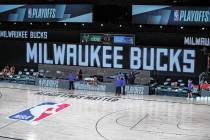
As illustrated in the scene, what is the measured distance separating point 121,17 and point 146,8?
2.09 m

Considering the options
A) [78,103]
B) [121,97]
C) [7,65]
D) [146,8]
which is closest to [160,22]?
[146,8]

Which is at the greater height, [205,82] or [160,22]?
[160,22]

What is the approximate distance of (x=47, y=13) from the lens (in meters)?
34.7

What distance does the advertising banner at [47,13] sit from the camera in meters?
33.2

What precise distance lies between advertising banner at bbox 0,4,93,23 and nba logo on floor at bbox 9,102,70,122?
9.20 m

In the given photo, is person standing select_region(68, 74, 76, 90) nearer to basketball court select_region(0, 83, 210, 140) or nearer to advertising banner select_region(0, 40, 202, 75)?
basketball court select_region(0, 83, 210, 140)

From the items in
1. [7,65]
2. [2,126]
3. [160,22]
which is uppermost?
[160,22]

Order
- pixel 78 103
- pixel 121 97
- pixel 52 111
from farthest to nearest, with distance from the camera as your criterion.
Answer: pixel 121 97
pixel 78 103
pixel 52 111

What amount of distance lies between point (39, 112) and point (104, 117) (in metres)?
3.70

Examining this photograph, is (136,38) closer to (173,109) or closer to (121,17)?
(121,17)

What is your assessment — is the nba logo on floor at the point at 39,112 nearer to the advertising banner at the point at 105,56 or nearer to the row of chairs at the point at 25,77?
the advertising banner at the point at 105,56

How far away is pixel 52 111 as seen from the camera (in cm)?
2444

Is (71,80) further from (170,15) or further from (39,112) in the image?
(170,15)

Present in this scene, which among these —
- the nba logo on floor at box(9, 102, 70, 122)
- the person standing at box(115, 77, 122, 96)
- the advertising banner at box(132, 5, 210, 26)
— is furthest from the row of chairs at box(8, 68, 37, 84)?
the advertising banner at box(132, 5, 210, 26)
